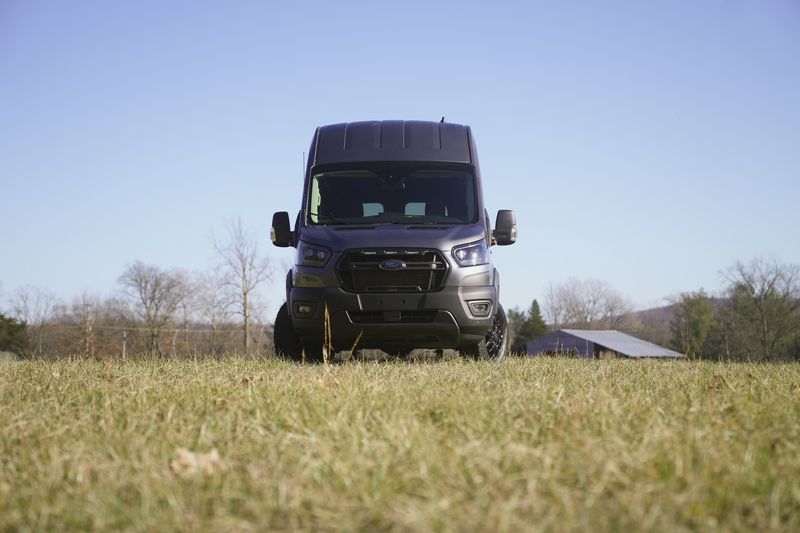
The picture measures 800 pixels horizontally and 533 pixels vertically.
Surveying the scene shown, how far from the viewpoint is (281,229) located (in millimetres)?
9891

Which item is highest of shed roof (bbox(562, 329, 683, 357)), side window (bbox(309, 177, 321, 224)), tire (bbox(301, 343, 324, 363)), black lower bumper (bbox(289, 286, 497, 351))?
side window (bbox(309, 177, 321, 224))

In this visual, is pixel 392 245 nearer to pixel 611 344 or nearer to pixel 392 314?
pixel 392 314

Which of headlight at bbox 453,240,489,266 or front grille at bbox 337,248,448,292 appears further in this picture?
headlight at bbox 453,240,489,266

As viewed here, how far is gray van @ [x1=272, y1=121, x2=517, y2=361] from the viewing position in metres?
8.88

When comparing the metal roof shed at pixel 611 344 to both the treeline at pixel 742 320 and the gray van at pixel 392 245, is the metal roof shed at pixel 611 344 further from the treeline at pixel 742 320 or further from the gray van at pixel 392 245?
the gray van at pixel 392 245

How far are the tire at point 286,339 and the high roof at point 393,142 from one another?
2.19 meters

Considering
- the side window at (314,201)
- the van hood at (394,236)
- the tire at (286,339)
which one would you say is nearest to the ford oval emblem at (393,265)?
the van hood at (394,236)

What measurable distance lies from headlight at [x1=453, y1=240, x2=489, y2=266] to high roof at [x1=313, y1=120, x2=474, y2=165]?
1389mm

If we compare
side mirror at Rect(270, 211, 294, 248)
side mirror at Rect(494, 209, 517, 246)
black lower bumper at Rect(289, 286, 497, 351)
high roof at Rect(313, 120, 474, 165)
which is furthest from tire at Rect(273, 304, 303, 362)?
side mirror at Rect(494, 209, 517, 246)

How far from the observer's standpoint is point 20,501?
2.75m

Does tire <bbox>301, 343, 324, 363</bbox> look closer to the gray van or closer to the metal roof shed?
the gray van

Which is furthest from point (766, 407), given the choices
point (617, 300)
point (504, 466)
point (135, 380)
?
point (617, 300)

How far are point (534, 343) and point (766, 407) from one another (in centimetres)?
7805

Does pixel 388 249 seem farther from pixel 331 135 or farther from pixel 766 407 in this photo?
pixel 766 407
